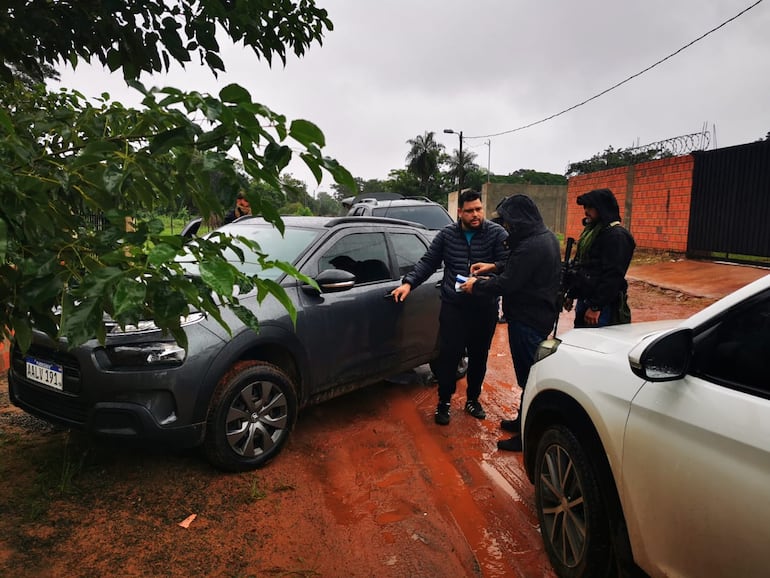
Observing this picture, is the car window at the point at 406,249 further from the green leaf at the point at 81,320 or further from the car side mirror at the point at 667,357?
the green leaf at the point at 81,320

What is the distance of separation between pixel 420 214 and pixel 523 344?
5.55 metres

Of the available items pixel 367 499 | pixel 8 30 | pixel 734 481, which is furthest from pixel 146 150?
pixel 367 499

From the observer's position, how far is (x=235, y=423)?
3.15 metres

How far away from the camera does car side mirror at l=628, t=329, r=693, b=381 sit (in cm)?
174

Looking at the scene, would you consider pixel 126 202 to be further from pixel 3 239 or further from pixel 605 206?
pixel 605 206

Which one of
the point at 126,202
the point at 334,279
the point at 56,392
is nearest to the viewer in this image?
the point at 126,202

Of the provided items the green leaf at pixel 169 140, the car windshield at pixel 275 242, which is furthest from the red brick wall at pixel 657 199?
the green leaf at pixel 169 140

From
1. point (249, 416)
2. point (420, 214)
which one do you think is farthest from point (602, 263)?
point (420, 214)

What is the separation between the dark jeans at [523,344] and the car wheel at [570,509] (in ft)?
4.15

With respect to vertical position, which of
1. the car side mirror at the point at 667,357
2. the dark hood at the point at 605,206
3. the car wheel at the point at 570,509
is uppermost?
the dark hood at the point at 605,206

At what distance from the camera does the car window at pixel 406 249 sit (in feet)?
15.2

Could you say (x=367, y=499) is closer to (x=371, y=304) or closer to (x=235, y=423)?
(x=235, y=423)

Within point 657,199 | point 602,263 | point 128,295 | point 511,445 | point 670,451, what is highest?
point 657,199

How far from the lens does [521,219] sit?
3.75m
